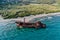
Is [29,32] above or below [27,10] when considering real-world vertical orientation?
below

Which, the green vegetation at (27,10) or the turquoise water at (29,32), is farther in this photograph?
the green vegetation at (27,10)

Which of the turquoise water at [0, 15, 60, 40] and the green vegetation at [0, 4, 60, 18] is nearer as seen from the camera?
the turquoise water at [0, 15, 60, 40]

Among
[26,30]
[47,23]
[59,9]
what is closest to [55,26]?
[47,23]

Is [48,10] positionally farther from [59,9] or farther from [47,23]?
[47,23]

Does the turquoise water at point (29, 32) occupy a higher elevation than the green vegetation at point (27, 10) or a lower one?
lower

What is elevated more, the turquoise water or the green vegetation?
the green vegetation
